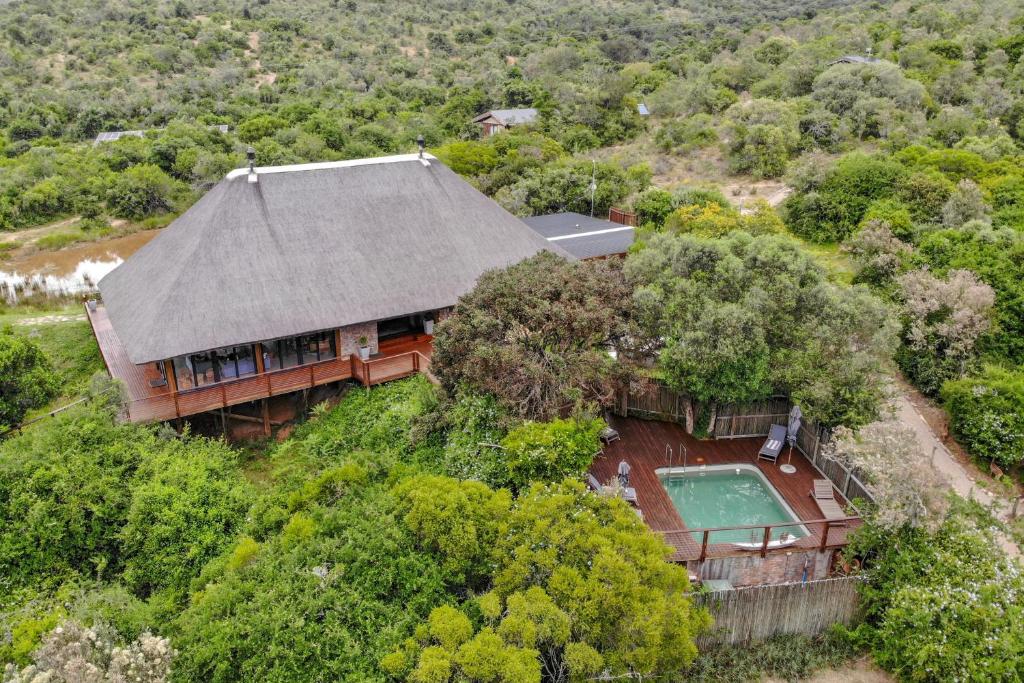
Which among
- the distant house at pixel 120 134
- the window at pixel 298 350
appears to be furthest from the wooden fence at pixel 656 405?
the distant house at pixel 120 134

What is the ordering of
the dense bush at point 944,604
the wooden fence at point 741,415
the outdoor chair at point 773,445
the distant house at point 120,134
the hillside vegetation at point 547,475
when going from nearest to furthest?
the hillside vegetation at point 547,475
the dense bush at point 944,604
the wooden fence at point 741,415
the outdoor chair at point 773,445
the distant house at point 120,134

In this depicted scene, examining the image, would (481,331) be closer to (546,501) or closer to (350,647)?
(546,501)

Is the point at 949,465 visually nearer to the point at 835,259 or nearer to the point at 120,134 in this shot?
the point at 835,259

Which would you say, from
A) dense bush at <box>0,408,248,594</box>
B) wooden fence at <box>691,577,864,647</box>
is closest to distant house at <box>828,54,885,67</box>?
wooden fence at <box>691,577,864,647</box>

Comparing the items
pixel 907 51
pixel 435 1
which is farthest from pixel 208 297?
pixel 435 1

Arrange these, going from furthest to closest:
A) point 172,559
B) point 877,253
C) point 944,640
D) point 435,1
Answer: point 435,1, point 877,253, point 172,559, point 944,640

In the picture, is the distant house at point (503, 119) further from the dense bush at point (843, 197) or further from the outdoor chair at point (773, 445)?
the outdoor chair at point (773, 445)
